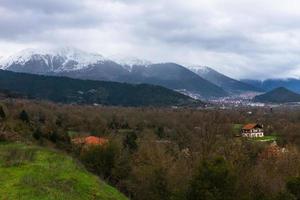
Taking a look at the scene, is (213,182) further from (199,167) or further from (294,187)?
(294,187)

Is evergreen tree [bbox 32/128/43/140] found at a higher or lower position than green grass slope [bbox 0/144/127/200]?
lower

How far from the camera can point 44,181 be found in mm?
21516

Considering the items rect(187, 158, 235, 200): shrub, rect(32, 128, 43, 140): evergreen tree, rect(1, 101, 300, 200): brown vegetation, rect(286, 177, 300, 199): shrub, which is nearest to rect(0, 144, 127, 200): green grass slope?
rect(187, 158, 235, 200): shrub

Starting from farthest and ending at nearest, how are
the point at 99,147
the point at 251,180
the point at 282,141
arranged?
the point at 282,141 → the point at 99,147 → the point at 251,180

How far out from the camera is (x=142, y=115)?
12850 cm

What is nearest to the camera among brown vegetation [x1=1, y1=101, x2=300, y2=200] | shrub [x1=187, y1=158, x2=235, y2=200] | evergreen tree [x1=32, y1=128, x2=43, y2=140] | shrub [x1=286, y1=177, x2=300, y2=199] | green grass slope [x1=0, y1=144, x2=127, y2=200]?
green grass slope [x1=0, y1=144, x2=127, y2=200]

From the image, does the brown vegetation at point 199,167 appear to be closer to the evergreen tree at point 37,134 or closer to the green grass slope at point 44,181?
the evergreen tree at point 37,134

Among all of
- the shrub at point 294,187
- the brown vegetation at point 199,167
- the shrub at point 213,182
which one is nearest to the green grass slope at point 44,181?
the shrub at point 213,182

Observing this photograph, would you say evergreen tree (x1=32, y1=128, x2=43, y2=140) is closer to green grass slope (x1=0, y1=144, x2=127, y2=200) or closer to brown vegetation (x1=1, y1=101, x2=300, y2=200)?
brown vegetation (x1=1, y1=101, x2=300, y2=200)

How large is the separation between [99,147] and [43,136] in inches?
367

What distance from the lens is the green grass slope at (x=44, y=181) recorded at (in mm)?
19219

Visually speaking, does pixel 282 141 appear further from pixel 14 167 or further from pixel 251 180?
pixel 14 167

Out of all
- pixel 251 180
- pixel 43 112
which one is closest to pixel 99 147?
pixel 251 180

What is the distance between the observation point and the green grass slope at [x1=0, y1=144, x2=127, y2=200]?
1922 centimetres
